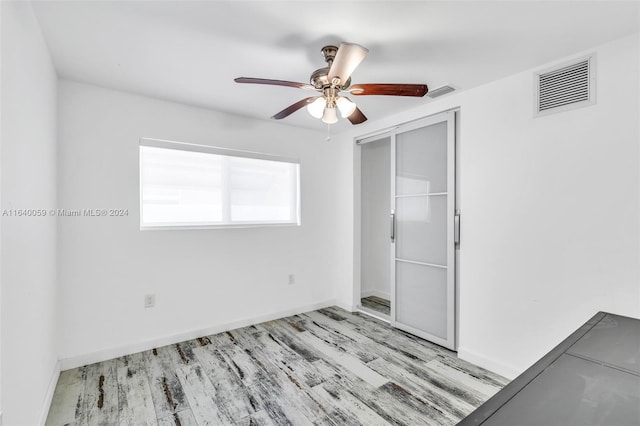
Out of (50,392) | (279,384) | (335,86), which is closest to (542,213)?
(335,86)

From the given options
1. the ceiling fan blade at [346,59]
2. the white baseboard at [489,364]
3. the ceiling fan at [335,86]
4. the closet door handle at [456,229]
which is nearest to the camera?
the ceiling fan blade at [346,59]

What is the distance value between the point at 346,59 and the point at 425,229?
6.67ft

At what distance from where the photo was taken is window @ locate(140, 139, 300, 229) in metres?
2.86

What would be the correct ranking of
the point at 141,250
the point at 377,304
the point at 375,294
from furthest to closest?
the point at 375,294, the point at 377,304, the point at 141,250

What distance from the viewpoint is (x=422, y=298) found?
10.1 ft

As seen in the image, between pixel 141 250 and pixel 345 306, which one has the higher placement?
pixel 141 250

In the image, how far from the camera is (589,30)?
1751 millimetres

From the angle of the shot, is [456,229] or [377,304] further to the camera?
[377,304]

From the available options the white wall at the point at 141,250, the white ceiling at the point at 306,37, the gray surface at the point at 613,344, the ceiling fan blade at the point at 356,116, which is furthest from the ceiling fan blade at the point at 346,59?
the white wall at the point at 141,250

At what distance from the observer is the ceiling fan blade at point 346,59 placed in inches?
58.4

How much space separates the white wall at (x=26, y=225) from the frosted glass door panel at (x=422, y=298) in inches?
118

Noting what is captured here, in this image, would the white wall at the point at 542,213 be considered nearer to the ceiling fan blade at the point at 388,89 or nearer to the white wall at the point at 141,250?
the ceiling fan blade at the point at 388,89

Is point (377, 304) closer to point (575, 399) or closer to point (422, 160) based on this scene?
point (422, 160)

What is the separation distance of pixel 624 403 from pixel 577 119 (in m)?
1.85
